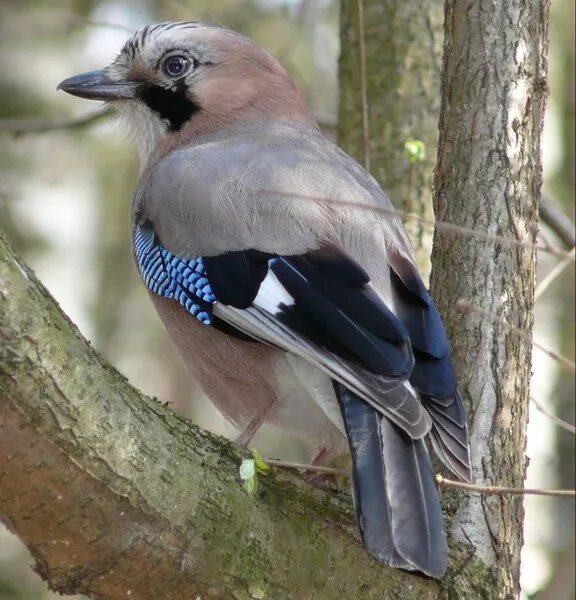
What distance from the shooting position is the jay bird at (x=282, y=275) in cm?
376

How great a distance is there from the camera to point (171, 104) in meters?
5.82

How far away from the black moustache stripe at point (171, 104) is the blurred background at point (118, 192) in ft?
3.94

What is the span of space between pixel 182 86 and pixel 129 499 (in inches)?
120

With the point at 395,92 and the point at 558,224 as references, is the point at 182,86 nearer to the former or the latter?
the point at 395,92

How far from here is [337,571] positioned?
3629 mm

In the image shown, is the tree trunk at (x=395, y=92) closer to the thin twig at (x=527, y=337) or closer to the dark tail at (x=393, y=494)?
the thin twig at (x=527, y=337)

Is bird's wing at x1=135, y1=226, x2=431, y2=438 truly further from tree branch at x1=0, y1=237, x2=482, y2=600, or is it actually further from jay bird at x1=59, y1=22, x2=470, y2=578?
tree branch at x1=0, y1=237, x2=482, y2=600

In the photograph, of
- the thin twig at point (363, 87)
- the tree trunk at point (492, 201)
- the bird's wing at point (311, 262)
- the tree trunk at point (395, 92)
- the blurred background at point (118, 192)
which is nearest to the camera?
the bird's wing at point (311, 262)

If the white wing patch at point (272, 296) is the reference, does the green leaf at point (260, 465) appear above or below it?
below

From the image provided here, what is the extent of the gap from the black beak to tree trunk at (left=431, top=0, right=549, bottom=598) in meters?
1.84

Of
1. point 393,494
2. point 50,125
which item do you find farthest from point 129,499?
point 50,125

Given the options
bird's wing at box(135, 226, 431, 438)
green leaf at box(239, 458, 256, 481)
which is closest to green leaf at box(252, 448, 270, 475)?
green leaf at box(239, 458, 256, 481)

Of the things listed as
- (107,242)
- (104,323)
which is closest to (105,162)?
(107,242)

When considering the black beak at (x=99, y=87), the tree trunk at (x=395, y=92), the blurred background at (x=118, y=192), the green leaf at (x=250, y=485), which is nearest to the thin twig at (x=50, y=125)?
the black beak at (x=99, y=87)
